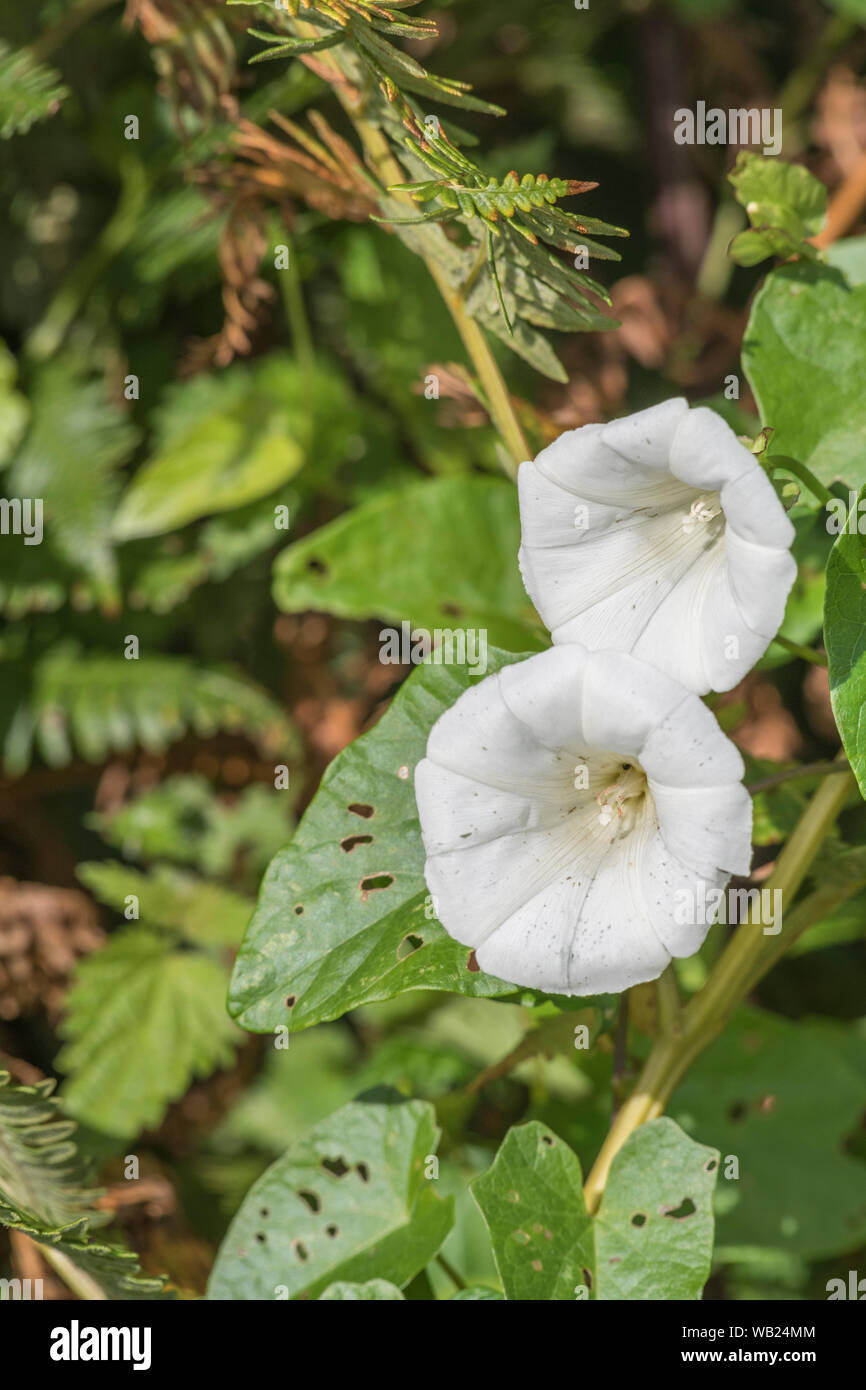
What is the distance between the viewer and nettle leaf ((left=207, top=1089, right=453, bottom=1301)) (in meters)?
0.98

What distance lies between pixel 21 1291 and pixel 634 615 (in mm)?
855

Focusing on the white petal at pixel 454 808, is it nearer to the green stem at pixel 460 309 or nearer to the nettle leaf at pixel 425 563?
the green stem at pixel 460 309

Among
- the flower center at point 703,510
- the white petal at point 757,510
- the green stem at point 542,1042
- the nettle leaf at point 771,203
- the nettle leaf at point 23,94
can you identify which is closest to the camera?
the white petal at point 757,510

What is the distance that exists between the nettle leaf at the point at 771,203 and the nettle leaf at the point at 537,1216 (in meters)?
0.68

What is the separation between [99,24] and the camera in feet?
4.86

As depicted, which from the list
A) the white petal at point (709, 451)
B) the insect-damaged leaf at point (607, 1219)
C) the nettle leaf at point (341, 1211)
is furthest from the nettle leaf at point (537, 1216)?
the white petal at point (709, 451)

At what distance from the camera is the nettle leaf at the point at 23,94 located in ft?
3.81

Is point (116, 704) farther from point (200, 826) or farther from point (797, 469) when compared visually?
point (797, 469)

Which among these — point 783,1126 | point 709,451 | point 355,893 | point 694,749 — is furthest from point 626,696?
point 783,1126

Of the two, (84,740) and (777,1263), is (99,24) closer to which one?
(84,740)

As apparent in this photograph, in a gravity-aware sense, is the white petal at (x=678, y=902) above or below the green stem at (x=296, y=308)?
below

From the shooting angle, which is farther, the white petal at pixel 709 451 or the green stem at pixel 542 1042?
the green stem at pixel 542 1042

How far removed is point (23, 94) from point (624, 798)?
0.92 meters
